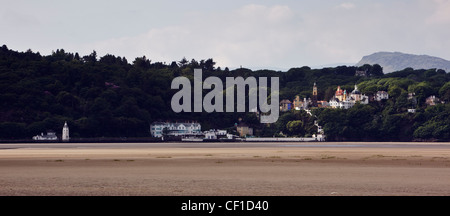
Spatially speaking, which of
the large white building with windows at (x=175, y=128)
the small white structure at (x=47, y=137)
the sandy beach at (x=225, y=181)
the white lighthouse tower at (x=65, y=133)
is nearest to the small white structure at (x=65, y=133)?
the white lighthouse tower at (x=65, y=133)

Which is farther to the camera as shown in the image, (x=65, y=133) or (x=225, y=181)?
(x=65, y=133)

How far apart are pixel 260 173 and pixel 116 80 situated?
157 meters

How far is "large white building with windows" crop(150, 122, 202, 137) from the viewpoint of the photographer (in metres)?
174

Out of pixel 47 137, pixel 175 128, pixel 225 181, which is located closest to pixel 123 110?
pixel 175 128

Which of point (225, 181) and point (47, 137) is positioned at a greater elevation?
point (47, 137)

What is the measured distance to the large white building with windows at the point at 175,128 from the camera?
572ft

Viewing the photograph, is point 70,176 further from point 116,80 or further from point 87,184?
point 116,80

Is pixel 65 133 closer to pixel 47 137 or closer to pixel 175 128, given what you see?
pixel 47 137

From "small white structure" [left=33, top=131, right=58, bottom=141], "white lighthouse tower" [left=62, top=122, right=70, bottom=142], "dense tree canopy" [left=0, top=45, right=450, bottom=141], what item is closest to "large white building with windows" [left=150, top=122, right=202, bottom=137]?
"dense tree canopy" [left=0, top=45, right=450, bottom=141]

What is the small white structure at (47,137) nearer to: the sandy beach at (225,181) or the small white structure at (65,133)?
the small white structure at (65,133)

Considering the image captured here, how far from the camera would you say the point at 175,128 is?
183 meters

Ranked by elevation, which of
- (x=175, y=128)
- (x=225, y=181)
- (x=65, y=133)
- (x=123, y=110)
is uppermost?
(x=123, y=110)

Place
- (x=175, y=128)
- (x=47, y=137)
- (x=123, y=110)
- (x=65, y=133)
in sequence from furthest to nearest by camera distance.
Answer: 1. (x=175, y=128)
2. (x=123, y=110)
3. (x=65, y=133)
4. (x=47, y=137)
